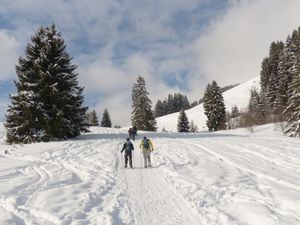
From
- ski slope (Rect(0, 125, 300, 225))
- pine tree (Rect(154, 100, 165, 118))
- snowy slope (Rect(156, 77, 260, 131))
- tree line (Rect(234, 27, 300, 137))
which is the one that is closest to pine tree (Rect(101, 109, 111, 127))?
snowy slope (Rect(156, 77, 260, 131))

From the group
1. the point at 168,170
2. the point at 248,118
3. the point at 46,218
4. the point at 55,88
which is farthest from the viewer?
the point at 248,118

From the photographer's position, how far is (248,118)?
194 feet

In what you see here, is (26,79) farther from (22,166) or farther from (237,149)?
(237,149)

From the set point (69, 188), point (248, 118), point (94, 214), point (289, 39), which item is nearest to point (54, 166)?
point (69, 188)

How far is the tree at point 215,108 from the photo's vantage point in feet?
227

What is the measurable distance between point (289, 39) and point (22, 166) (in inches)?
2446

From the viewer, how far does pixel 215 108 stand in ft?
226

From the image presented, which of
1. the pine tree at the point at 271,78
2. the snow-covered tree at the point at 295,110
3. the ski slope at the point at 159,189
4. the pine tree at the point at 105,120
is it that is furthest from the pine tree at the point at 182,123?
the ski slope at the point at 159,189

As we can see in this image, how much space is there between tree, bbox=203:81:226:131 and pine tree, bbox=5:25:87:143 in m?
39.3

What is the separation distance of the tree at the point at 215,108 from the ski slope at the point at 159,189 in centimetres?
4622

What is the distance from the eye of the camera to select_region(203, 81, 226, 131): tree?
6925cm

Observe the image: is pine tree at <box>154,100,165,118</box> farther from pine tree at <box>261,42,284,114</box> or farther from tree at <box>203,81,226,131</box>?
tree at <box>203,81,226,131</box>

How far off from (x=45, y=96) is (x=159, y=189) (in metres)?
22.6

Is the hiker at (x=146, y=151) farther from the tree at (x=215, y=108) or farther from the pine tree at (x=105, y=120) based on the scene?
the pine tree at (x=105, y=120)
